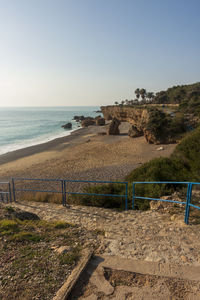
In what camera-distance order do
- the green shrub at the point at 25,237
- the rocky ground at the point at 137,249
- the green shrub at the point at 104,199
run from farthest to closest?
the green shrub at the point at 104,199 < the green shrub at the point at 25,237 < the rocky ground at the point at 137,249

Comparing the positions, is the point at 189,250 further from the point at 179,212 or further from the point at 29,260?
the point at 29,260

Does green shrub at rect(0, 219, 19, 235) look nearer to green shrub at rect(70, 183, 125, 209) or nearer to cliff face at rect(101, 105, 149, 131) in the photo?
green shrub at rect(70, 183, 125, 209)

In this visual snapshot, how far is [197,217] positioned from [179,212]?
632 millimetres

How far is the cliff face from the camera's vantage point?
29428mm

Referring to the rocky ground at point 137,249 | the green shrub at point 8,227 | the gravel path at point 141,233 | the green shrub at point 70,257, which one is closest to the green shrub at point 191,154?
the gravel path at point 141,233

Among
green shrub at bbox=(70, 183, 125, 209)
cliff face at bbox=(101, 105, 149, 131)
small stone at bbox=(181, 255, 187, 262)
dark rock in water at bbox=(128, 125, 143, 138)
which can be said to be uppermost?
cliff face at bbox=(101, 105, 149, 131)

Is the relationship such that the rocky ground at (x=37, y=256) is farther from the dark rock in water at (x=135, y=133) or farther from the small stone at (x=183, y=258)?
the dark rock in water at (x=135, y=133)

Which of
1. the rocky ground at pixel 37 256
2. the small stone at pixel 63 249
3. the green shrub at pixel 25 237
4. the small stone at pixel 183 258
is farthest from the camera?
the green shrub at pixel 25 237

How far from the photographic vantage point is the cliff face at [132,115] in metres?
29.4

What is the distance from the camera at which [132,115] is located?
4259 centimetres

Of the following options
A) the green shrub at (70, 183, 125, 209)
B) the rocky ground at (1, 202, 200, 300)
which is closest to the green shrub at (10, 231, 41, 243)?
the rocky ground at (1, 202, 200, 300)

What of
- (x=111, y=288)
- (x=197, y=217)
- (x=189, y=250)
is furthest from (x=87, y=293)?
(x=197, y=217)

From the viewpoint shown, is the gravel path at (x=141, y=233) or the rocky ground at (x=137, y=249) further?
the gravel path at (x=141, y=233)

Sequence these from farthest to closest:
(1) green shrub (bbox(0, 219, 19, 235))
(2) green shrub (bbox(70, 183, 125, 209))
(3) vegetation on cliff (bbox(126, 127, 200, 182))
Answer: (3) vegetation on cliff (bbox(126, 127, 200, 182)) → (2) green shrub (bbox(70, 183, 125, 209)) → (1) green shrub (bbox(0, 219, 19, 235))
